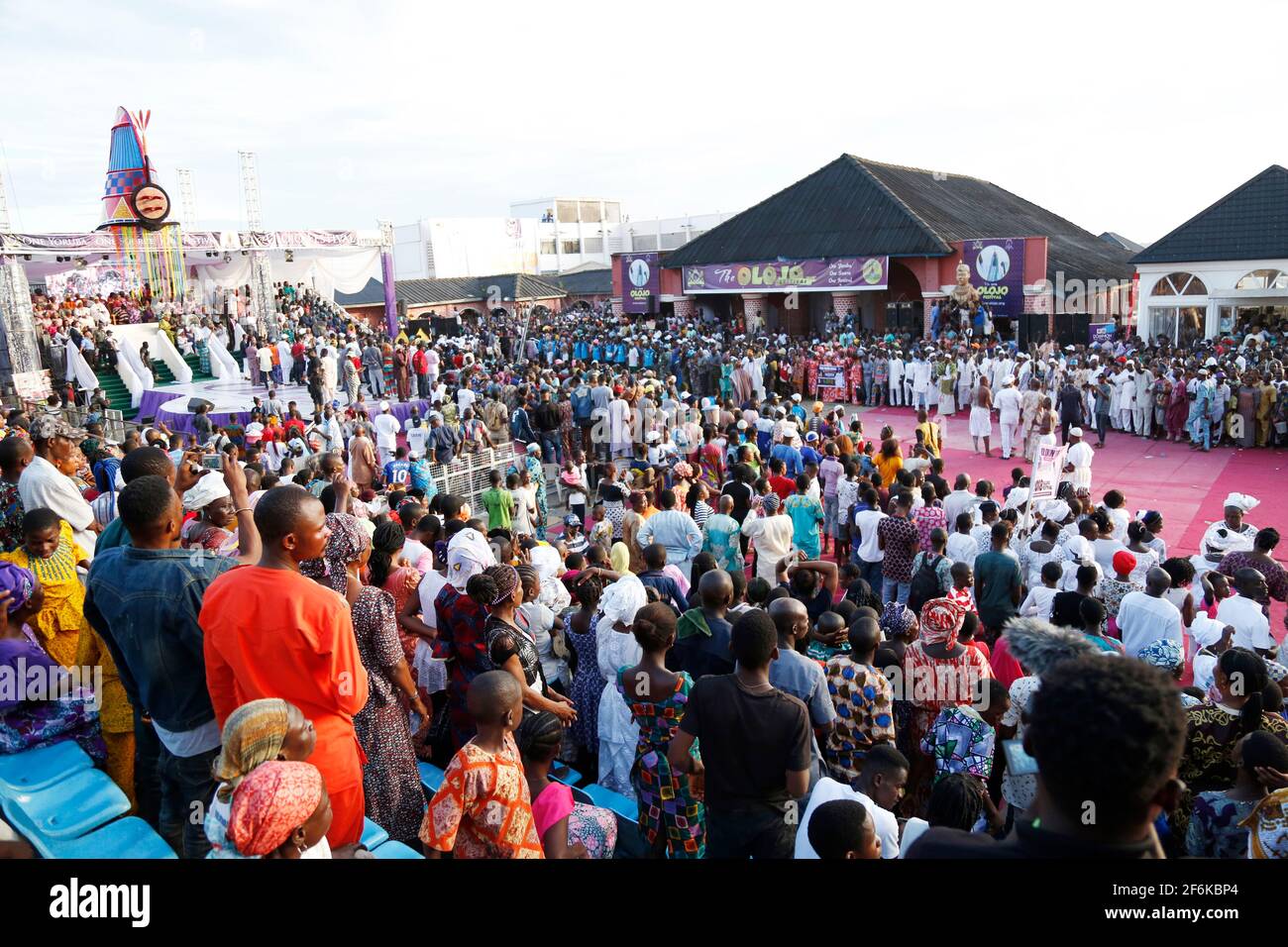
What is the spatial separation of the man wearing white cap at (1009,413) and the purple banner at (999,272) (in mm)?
10356

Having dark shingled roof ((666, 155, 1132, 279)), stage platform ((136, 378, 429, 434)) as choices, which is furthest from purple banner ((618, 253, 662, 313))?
stage platform ((136, 378, 429, 434))

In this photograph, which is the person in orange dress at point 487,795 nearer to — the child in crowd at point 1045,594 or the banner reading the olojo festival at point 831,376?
the child in crowd at point 1045,594

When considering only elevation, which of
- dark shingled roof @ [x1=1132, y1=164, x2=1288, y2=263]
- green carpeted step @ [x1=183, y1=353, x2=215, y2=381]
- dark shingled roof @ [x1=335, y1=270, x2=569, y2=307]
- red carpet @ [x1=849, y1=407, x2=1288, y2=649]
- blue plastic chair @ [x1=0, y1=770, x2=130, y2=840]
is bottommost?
red carpet @ [x1=849, y1=407, x2=1288, y2=649]

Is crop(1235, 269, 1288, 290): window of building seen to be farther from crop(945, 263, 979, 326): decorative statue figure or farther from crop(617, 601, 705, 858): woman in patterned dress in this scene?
crop(617, 601, 705, 858): woman in patterned dress

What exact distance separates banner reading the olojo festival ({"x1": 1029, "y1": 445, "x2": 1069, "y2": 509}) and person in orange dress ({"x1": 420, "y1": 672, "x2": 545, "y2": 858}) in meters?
7.33

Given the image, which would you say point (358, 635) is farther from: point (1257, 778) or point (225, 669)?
point (1257, 778)

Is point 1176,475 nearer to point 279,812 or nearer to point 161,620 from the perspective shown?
point 161,620

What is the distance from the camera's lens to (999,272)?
79.6 feet

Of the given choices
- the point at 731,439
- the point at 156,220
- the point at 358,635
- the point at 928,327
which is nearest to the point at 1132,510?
the point at 731,439

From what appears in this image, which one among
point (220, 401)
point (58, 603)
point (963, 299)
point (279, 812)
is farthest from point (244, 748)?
point (963, 299)

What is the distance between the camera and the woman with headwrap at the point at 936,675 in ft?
14.2

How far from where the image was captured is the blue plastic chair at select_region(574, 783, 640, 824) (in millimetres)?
4281

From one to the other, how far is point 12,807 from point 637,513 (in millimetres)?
4846

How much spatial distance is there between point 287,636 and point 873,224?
27821 millimetres
